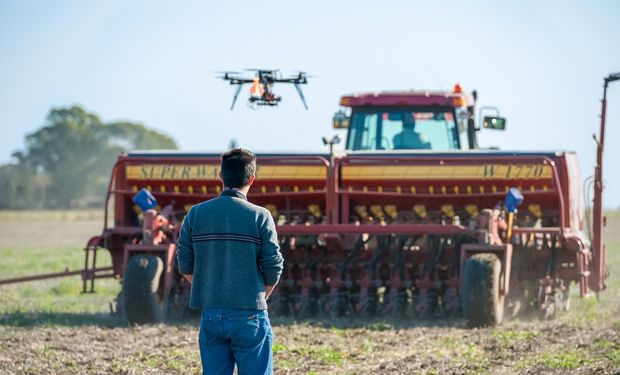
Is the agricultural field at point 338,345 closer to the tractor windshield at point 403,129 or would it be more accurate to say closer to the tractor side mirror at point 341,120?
the tractor windshield at point 403,129

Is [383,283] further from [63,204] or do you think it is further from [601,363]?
[63,204]

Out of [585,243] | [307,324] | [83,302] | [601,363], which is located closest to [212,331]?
[601,363]

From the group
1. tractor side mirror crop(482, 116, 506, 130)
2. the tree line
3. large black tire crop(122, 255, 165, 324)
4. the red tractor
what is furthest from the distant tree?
large black tire crop(122, 255, 165, 324)

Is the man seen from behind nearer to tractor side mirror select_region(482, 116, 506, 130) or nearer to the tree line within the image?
tractor side mirror select_region(482, 116, 506, 130)

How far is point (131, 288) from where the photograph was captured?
13.2 meters

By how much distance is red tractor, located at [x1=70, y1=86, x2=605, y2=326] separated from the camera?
13.6 m

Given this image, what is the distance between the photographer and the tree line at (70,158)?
100m

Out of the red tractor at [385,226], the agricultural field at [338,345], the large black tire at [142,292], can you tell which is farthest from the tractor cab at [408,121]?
the large black tire at [142,292]

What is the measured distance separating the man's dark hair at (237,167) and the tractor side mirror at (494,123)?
8791 mm

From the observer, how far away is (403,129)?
631 inches

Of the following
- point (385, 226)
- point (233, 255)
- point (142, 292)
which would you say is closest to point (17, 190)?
point (142, 292)

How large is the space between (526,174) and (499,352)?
345 cm

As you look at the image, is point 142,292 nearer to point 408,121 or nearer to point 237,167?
point 408,121

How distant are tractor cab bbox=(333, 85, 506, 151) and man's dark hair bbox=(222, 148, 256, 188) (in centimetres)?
908
